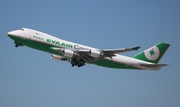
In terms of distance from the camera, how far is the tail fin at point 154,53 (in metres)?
55.0

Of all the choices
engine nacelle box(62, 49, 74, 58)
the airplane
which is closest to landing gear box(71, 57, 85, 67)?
the airplane

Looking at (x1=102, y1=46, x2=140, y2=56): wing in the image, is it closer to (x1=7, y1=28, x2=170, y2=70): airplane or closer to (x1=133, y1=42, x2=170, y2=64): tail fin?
(x1=7, y1=28, x2=170, y2=70): airplane

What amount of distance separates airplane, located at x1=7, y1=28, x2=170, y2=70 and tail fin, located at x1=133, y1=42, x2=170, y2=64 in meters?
1.95

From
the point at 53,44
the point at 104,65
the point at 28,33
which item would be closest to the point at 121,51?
the point at 104,65

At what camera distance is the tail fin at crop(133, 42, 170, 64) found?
55.0m

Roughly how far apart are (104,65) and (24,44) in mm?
13355

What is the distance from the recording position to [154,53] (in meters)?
55.8

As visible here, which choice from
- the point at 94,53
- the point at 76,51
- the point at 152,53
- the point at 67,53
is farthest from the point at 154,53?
the point at 67,53

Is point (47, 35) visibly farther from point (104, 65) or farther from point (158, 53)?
point (158, 53)

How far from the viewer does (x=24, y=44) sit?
155ft

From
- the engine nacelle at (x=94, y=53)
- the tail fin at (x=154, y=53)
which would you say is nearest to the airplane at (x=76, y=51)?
the engine nacelle at (x=94, y=53)

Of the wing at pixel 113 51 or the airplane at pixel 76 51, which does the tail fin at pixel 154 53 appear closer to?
the airplane at pixel 76 51

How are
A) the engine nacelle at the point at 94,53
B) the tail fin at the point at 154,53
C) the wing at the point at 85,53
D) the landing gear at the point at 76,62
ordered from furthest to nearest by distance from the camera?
the tail fin at the point at 154,53
the landing gear at the point at 76,62
the engine nacelle at the point at 94,53
the wing at the point at 85,53

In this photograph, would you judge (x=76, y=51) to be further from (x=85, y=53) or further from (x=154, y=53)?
(x=154, y=53)
